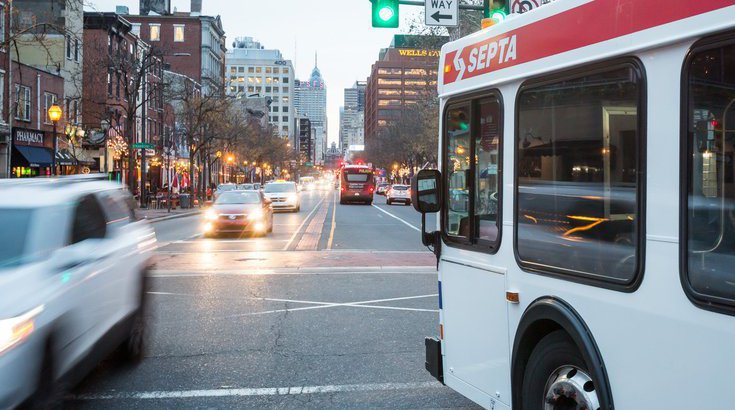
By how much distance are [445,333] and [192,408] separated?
83.5 inches

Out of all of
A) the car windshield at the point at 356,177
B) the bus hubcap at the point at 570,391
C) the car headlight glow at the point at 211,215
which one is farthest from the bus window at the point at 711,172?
the car windshield at the point at 356,177

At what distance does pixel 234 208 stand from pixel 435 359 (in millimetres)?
17899

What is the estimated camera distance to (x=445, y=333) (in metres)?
5.07

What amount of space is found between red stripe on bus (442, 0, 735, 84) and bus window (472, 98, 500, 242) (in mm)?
292

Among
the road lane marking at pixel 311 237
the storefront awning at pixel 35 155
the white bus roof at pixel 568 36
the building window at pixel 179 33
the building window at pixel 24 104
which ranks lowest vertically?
the road lane marking at pixel 311 237

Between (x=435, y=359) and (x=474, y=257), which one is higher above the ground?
(x=474, y=257)

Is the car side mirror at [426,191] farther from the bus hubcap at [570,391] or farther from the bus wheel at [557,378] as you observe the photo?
the bus hubcap at [570,391]

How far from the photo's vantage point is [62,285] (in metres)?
4.75

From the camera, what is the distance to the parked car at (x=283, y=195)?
3772cm

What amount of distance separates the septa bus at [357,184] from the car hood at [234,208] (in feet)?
99.3

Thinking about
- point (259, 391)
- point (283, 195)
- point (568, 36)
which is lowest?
point (259, 391)

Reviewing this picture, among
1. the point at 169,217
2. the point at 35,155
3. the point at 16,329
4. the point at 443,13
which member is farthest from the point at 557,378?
the point at 35,155

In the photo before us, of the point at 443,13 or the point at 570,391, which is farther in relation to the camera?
the point at 443,13

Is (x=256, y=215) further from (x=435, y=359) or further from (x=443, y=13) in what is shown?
(x=435, y=359)
